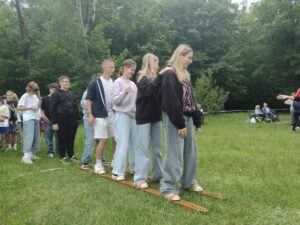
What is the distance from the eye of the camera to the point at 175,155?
193 inches

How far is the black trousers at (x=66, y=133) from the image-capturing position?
323 inches

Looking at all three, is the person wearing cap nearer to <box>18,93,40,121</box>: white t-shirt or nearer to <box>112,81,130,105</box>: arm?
<box>18,93,40,121</box>: white t-shirt

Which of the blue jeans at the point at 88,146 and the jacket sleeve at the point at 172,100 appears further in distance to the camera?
the blue jeans at the point at 88,146

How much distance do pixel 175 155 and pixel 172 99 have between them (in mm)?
720

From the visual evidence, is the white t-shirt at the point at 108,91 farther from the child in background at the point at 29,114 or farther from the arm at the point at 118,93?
the child in background at the point at 29,114

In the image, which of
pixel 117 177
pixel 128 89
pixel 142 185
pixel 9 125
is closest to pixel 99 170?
pixel 117 177

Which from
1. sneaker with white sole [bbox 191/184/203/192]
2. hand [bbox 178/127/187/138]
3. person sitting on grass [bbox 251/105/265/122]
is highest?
hand [bbox 178/127/187/138]

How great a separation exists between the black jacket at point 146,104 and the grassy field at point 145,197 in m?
1.05

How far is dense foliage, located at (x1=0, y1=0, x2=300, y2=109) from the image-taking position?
1016 inches

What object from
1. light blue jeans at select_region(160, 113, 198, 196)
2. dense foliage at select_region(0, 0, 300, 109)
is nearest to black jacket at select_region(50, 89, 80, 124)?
light blue jeans at select_region(160, 113, 198, 196)

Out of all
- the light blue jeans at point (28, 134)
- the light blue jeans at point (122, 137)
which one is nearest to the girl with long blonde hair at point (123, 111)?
the light blue jeans at point (122, 137)

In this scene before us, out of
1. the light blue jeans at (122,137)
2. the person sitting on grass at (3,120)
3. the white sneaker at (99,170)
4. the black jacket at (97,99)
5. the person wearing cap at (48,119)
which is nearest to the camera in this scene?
the light blue jeans at (122,137)

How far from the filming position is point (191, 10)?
3725 cm

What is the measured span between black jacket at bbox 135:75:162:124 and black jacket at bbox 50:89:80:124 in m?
3.03
